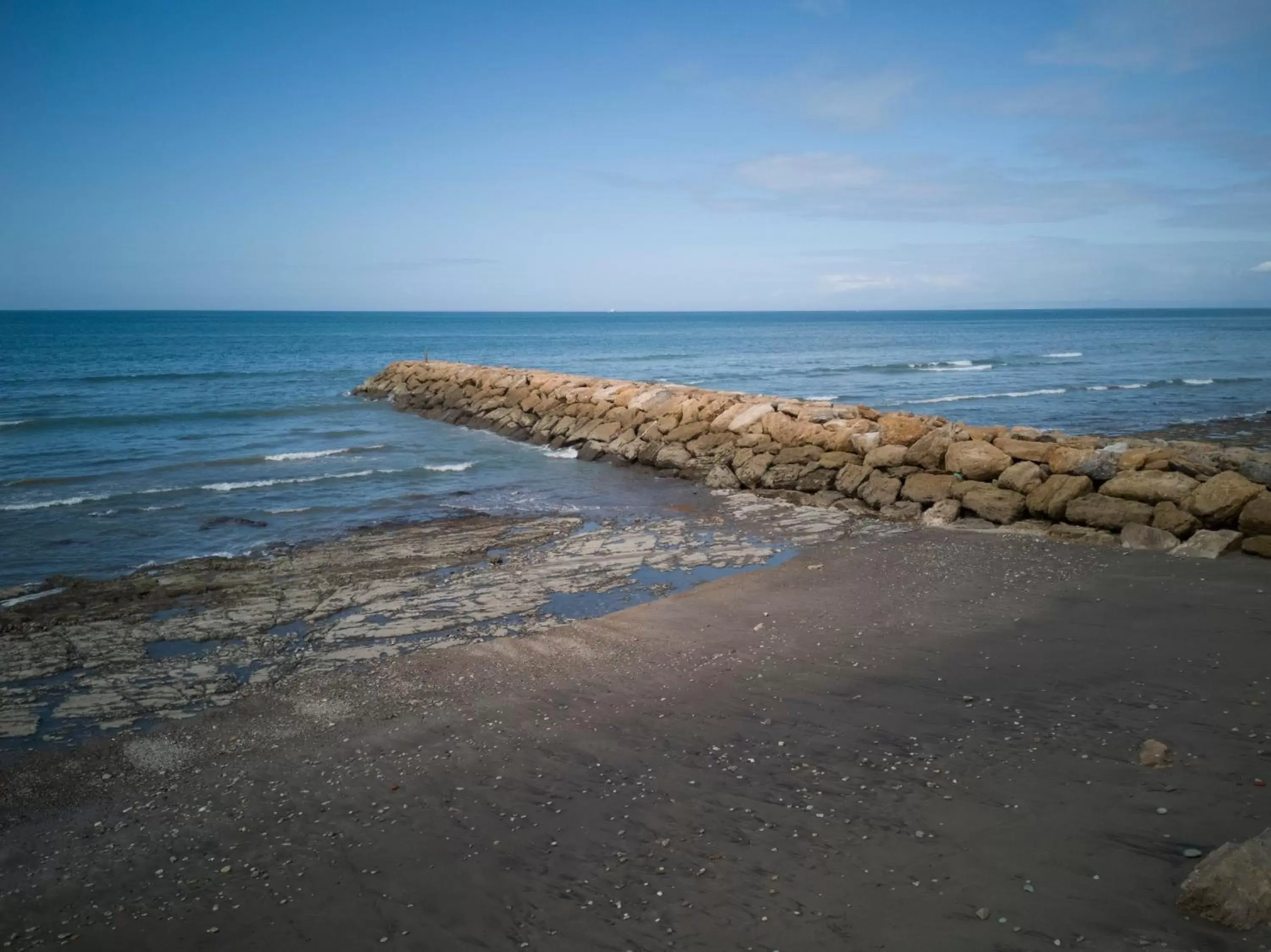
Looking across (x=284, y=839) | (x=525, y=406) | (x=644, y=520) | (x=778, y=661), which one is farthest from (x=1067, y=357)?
(x=284, y=839)

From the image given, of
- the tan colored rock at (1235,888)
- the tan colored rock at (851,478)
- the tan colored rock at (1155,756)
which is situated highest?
the tan colored rock at (851,478)

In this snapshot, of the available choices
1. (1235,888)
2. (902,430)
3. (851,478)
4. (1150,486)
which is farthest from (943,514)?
(1235,888)

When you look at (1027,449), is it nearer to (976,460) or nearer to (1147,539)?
(976,460)

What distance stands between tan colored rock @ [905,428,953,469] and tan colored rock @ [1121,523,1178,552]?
328 centimetres

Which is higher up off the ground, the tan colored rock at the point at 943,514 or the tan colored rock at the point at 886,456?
the tan colored rock at the point at 886,456

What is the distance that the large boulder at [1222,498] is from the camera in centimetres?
993

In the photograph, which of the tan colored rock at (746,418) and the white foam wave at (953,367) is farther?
the white foam wave at (953,367)

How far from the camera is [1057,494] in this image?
1143 cm

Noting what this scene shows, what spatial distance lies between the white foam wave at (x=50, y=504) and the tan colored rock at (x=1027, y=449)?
15894mm

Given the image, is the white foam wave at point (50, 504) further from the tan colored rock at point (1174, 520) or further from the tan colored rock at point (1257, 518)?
the tan colored rock at point (1257, 518)

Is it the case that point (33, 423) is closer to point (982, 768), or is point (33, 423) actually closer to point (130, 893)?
point (130, 893)

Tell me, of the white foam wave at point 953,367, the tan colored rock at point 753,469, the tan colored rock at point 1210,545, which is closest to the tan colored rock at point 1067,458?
the tan colored rock at point 1210,545

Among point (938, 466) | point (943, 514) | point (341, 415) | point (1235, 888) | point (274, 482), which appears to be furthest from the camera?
point (341, 415)

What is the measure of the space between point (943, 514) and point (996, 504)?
747 mm
